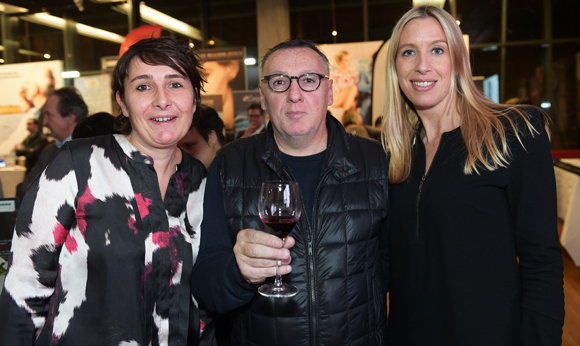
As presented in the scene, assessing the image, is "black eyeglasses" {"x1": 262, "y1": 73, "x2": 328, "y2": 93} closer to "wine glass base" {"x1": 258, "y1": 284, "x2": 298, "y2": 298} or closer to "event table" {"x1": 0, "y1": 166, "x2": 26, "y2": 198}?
"wine glass base" {"x1": 258, "y1": 284, "x2": 298, "y2": 298}

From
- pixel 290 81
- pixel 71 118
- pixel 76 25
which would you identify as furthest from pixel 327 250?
pixel 76 25

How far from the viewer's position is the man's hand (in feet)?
3.82

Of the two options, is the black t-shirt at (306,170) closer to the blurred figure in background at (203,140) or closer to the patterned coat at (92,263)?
the patterned coat at (92,263)

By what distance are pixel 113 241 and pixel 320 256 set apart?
2.45 ft

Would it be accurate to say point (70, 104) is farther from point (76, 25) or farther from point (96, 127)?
point (76, 25)

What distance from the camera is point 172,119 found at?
1554 millimetres

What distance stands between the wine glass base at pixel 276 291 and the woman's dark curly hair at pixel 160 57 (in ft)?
2.85

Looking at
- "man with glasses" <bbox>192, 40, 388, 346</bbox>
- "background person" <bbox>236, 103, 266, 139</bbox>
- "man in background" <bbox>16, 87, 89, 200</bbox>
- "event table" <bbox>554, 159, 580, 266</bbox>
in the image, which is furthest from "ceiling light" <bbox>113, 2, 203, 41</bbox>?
"man with glasses" <bbox>192, 40, 388, 346</bbox>

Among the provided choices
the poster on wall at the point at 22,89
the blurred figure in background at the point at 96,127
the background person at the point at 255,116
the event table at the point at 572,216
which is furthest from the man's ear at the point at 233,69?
the event table at the point at 572,216

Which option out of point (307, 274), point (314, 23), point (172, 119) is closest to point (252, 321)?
point (307, 274)

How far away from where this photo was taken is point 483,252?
1.41 m

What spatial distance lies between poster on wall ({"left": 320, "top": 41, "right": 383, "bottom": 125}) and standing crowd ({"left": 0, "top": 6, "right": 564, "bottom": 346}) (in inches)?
→ 197

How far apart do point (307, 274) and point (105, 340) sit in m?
0.74

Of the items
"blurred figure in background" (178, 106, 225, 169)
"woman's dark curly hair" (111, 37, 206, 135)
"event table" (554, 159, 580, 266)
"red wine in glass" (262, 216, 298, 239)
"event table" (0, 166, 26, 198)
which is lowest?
"event table" (554, 159, 580, 266)
